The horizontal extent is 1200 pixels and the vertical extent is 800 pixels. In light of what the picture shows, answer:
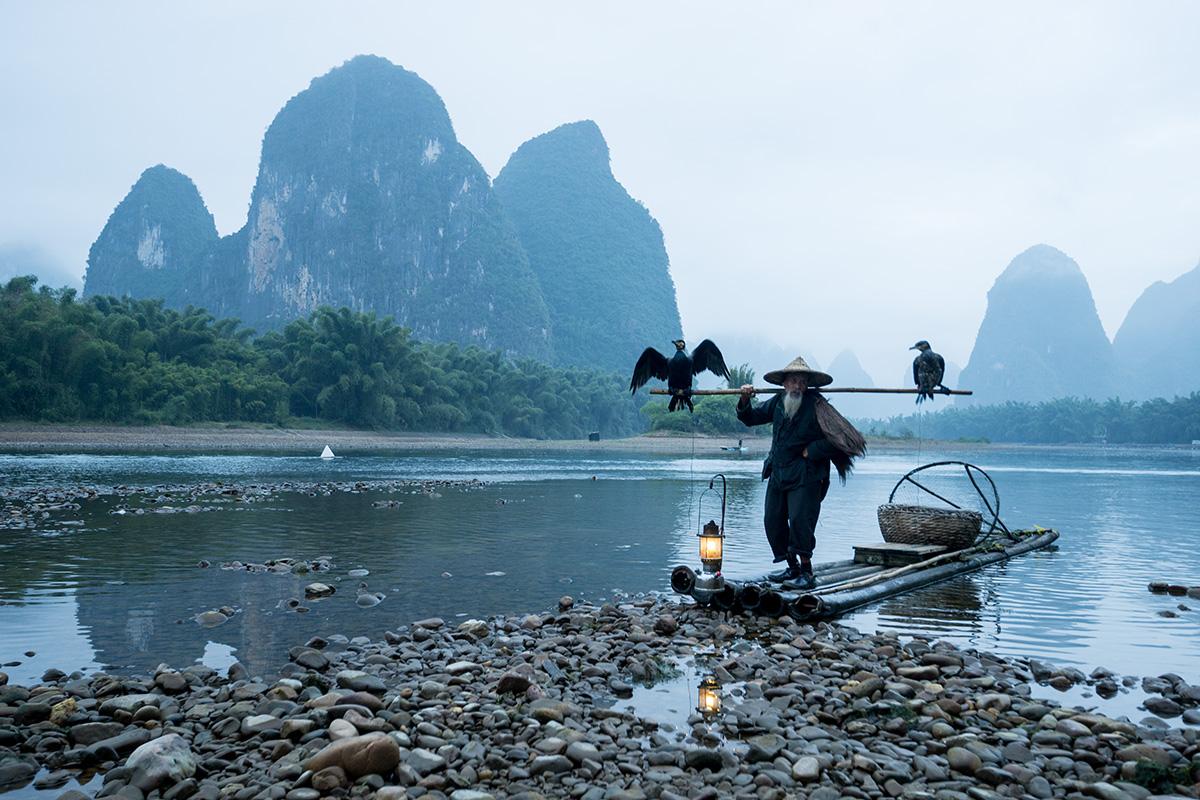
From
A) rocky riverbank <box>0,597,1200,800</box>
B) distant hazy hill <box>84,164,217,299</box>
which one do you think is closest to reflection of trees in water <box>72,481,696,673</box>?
rocky riverbank <box>0,597,1200,800</box>

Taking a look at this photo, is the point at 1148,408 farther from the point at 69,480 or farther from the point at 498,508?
the point at 69,480

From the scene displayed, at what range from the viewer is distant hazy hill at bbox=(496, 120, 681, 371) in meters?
170

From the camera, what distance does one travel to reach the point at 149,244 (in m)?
167

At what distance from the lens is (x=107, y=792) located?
4.00m

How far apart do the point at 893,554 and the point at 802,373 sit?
3747 mm

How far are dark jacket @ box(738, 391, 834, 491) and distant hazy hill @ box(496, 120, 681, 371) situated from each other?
152 m

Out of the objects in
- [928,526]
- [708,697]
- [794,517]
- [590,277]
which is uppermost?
[590,277]

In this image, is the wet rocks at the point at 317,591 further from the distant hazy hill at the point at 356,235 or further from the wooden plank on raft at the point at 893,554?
the distant hazy hill at the point at 356,235

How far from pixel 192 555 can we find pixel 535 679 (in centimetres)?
826

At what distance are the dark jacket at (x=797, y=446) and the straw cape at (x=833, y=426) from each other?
0.07 meters

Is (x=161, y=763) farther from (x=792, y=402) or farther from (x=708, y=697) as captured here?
(x=792, y=402)

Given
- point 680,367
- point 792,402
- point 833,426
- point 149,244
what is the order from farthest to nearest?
point 149,244
point 680,367
point 792,402
point 833,426

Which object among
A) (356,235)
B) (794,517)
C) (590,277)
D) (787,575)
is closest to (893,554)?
(787,575)

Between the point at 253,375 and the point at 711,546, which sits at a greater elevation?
the point at 253,375
